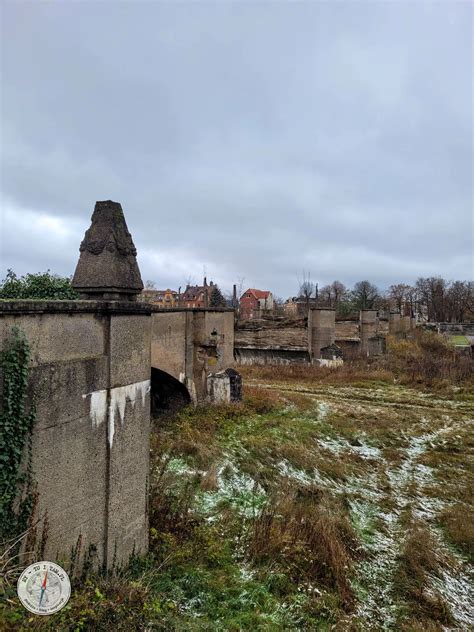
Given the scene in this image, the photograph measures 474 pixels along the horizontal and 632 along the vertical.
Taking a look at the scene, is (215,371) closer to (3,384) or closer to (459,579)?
(459,579)

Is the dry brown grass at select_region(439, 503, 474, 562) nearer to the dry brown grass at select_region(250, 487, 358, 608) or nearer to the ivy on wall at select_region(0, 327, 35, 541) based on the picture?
the dry brown grass at select_region(250, 487, 358, 608)

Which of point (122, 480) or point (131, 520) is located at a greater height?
point (122, 480)

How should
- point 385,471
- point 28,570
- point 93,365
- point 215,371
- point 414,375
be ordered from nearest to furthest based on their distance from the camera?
point 28,570
point 93,365
point 385,471
point 215,371
point 414,375

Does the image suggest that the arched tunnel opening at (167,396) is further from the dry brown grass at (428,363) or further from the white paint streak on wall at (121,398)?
the dry brown grass at (428,363)

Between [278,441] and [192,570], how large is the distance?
4601 millimetres

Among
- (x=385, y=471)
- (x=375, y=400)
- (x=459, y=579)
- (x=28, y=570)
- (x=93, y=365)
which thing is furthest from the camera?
(x=375, y=400)

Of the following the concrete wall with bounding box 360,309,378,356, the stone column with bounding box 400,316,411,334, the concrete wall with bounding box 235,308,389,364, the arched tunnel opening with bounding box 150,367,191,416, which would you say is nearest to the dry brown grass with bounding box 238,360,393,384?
the concrete wall with bounding box 235,308,389,364

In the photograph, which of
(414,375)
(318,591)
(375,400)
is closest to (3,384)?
(318,591)

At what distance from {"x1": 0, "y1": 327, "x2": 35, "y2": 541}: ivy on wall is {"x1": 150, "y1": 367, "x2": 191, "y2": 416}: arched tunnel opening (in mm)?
6323

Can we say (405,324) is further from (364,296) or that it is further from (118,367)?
(118,367)

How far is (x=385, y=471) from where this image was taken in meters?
7.97

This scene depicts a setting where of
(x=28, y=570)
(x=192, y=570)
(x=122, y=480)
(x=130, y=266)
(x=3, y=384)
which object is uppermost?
(x=130, y=266)

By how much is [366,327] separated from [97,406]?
21.2 m

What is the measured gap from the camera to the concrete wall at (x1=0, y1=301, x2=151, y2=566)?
3.14 metres
